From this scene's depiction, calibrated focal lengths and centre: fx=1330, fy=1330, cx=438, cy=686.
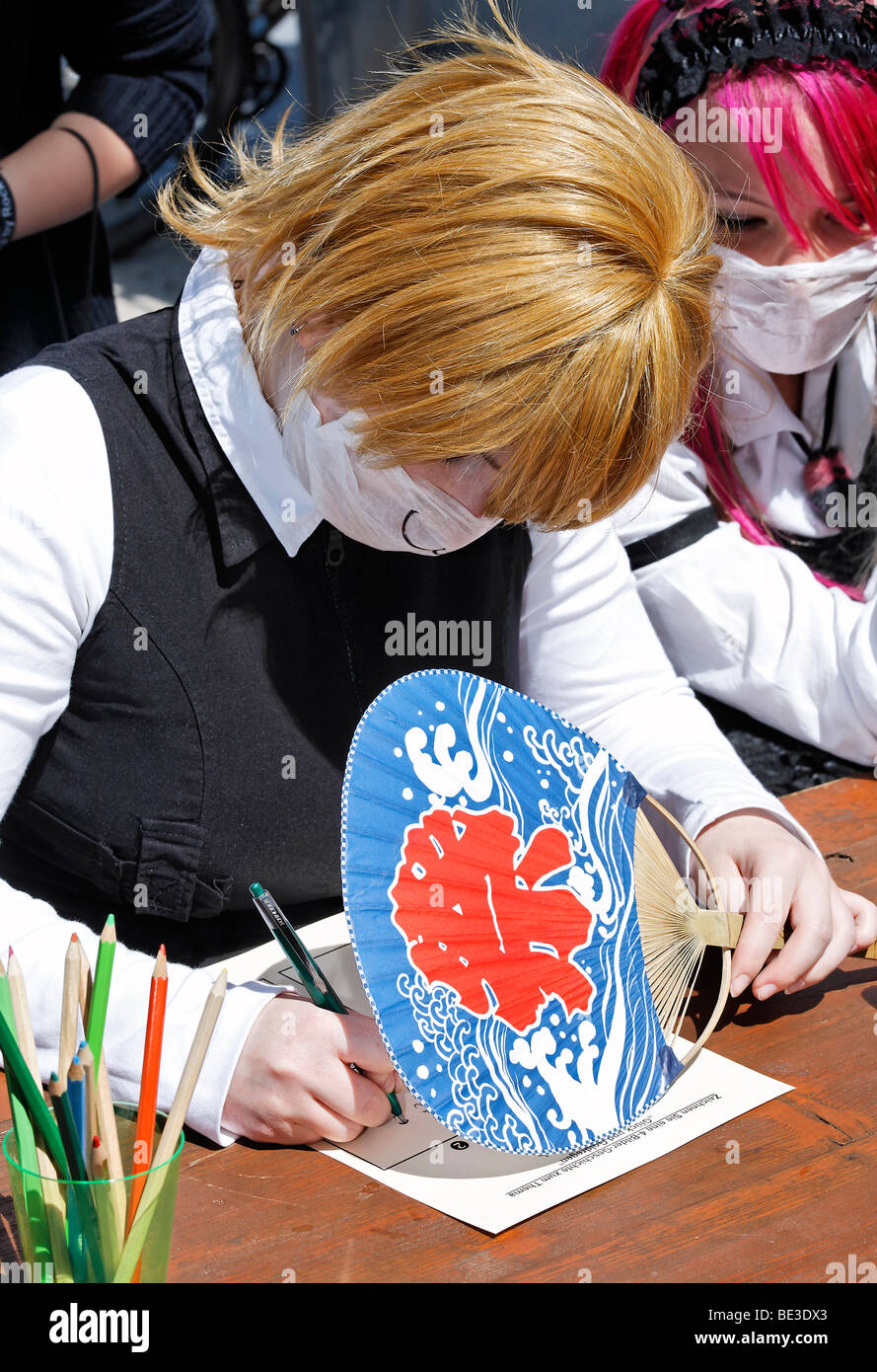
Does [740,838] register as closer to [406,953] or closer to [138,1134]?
[406,953]

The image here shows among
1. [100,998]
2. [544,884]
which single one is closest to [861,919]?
[544,884]

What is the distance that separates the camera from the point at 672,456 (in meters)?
1.81

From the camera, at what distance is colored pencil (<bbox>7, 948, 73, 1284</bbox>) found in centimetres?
70

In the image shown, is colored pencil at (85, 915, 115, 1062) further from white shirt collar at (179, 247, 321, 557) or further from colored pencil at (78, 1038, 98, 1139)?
white shirt collar at (179, 247, 321, 557)

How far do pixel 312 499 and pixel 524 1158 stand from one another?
1.91 feet

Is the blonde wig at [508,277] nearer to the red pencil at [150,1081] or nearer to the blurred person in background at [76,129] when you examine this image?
the red pencil at [150,1081]

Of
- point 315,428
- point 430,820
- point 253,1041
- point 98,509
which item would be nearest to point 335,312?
point 315,428

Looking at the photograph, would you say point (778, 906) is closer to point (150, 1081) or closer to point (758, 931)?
point (758, 931)

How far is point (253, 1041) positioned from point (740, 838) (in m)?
0.51

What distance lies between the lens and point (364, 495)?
1134mm

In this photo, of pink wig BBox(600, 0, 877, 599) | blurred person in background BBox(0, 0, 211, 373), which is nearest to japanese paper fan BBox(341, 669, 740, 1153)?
pink wig BBox(600, 0, 877, 599)

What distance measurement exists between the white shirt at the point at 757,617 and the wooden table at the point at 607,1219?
2.63 ft

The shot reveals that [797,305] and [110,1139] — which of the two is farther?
[797,305]

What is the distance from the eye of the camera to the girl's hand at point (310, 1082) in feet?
3.07
